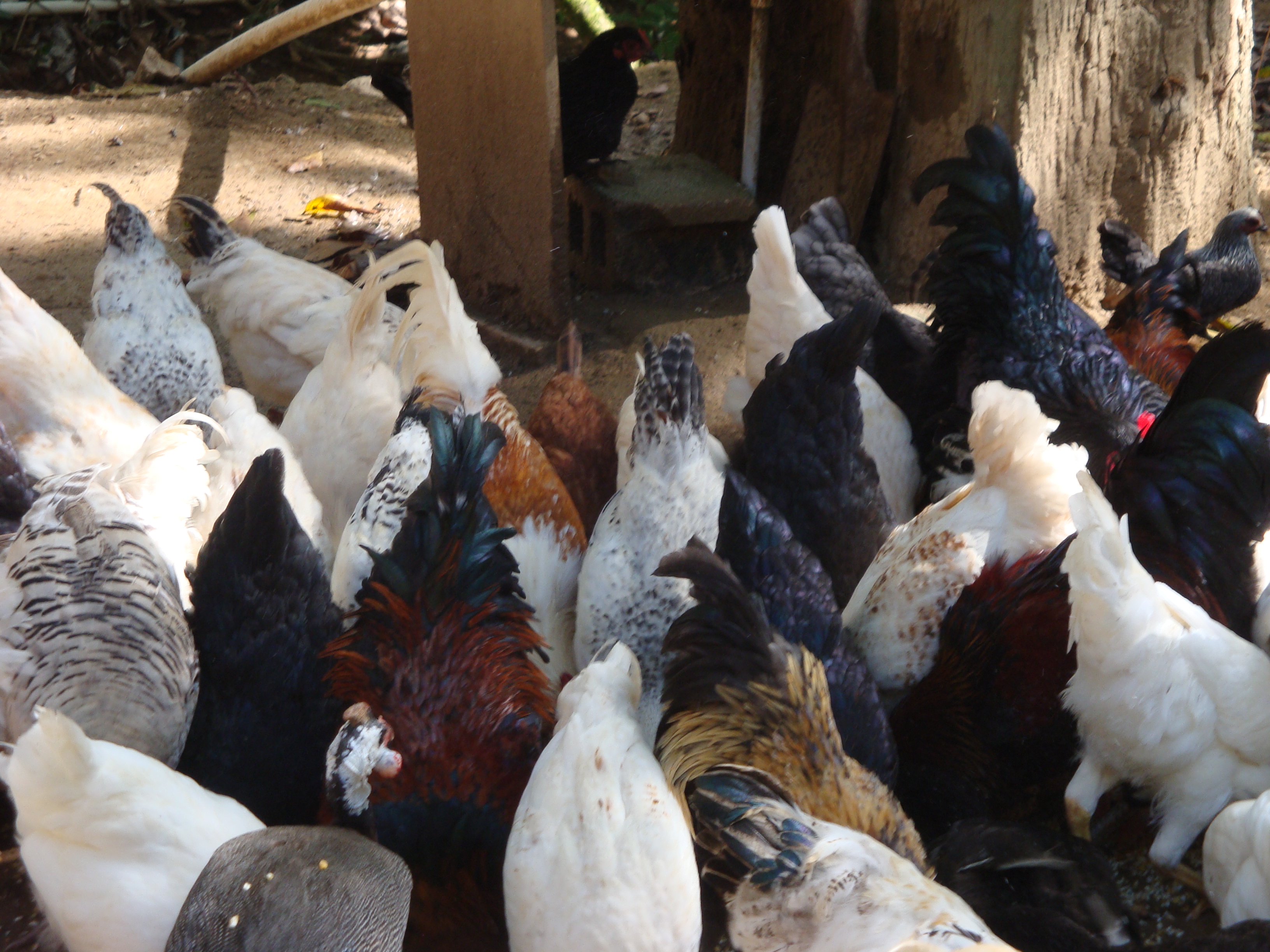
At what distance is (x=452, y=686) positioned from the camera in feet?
7.23

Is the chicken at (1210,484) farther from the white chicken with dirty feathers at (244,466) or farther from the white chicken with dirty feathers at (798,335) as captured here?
the white chicken with dirty feathers at (244,466)

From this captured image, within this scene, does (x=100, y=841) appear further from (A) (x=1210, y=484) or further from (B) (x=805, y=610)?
(A) (x=1210, y=484)

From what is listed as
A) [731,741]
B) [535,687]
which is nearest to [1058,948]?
[731,741]

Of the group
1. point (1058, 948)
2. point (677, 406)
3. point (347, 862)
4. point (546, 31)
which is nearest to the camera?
point (347, 862)

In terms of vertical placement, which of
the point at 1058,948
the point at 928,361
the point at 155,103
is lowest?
the point at 1058,948

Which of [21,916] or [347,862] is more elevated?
[347,862]

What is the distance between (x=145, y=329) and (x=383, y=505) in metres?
1.37

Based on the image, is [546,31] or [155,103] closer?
[546,31]

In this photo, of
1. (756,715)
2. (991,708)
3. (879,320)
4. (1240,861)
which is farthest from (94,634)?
(879,320)

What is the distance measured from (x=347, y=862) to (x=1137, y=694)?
161 cm

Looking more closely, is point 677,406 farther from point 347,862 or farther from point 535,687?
point 347,862

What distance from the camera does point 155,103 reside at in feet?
20.7

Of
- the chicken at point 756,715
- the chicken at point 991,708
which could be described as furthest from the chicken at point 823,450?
the chicken at point 756,715

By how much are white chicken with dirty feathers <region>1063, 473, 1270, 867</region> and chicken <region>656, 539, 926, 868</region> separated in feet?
1.71
